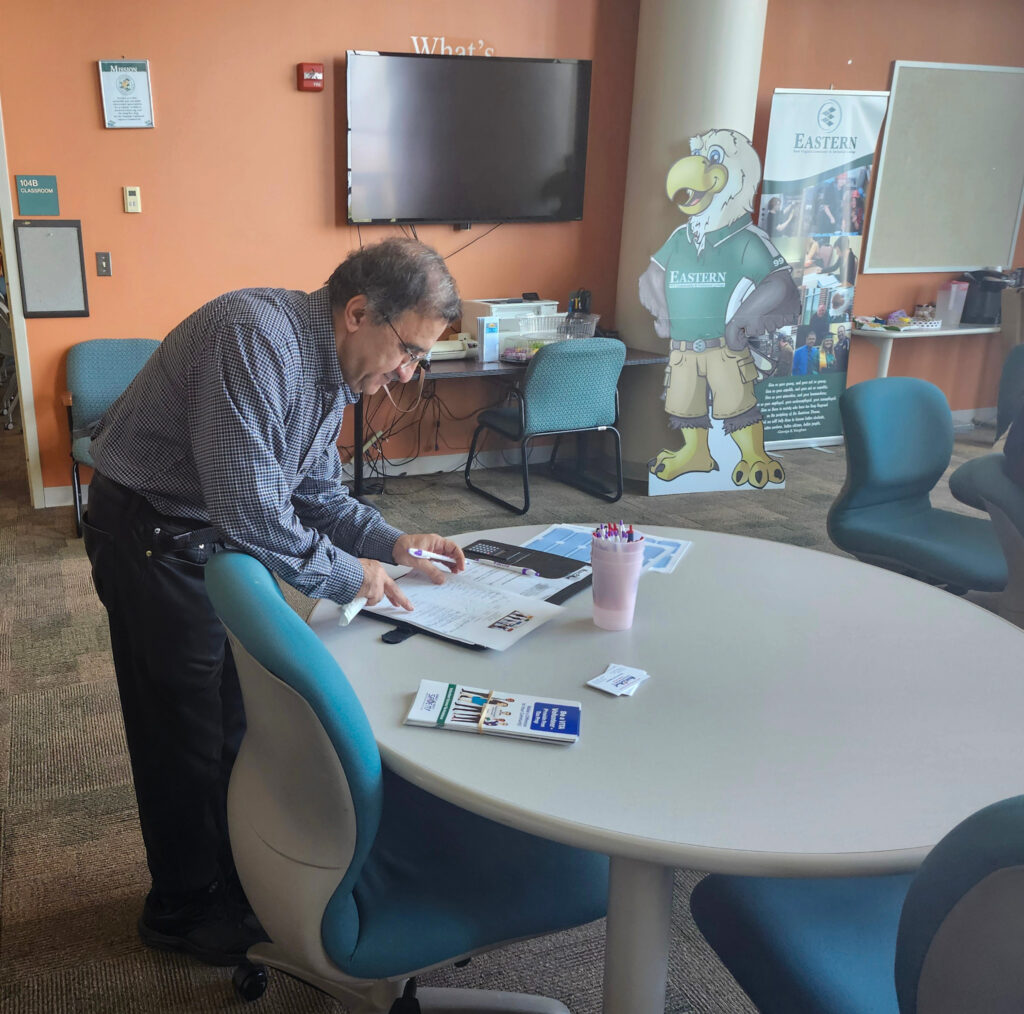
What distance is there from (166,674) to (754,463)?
12.5ft

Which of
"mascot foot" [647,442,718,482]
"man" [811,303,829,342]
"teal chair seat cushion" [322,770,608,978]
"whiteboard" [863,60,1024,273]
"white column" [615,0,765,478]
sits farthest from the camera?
"whiteboard" [863,60,1024,273]

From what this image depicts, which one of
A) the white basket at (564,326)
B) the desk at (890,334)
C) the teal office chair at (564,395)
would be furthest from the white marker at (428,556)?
the desk at (890,334)

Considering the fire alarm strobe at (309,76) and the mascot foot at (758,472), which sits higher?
the fire alarm strobe at (309,76)

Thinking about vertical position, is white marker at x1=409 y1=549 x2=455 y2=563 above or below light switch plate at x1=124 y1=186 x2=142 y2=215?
below

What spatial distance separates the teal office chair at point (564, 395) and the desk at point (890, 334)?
1996mm

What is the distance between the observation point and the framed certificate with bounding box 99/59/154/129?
396cm

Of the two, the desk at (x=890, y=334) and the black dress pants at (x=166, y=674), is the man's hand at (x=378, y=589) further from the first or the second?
the desk at (x=890, y=334)

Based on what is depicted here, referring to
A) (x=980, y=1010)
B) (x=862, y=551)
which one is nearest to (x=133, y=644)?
(x=980, y=1010)

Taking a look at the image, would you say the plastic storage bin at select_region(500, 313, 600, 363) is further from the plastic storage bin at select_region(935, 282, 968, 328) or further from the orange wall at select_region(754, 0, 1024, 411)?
the plastic storage bin at select_region(935, 282, 968, 328)

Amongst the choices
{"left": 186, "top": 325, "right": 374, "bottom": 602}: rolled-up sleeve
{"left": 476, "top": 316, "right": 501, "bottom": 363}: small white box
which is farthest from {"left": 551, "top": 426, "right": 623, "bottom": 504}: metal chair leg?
{"left": 186, "top": 325, "right": 374, "bottom": 602}: rolled-up sleeve

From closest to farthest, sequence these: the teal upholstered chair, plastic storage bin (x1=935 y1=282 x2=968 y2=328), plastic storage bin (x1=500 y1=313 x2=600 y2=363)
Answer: the teal upholstered chair
plastic storage bin (x1=500 y1=313 x2=600 y2=363)
plastic storage bin (x1=935 y1=282 x2=968 y2=328)

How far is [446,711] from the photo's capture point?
124 cm

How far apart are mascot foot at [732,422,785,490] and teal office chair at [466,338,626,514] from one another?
2.28ft

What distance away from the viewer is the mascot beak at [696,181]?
4.55m
